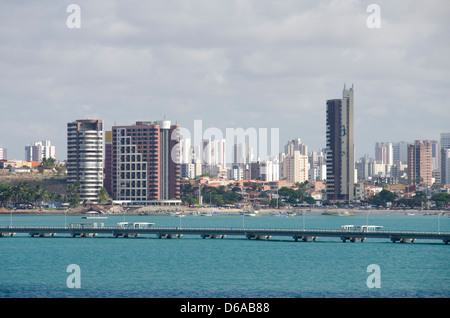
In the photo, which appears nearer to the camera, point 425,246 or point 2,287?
point 2,287

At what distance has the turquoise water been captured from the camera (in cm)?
6969

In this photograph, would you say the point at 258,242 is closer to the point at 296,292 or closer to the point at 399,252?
the point at 399,252

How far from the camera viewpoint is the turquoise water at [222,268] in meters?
69.7

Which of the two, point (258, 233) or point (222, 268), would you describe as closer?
point (222, 268)

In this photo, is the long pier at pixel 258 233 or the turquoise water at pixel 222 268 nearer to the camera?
the turquoise water at pixel 222 268

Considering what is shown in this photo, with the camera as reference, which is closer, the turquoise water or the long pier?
the turquoise water

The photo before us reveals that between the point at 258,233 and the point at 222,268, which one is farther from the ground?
the point at 258,233

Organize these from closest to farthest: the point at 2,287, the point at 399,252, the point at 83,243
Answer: the point at 2,287 < the point at 399,252 < the point at 83,243

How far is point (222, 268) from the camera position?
87.1 metres

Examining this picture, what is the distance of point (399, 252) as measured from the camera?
105 meters
